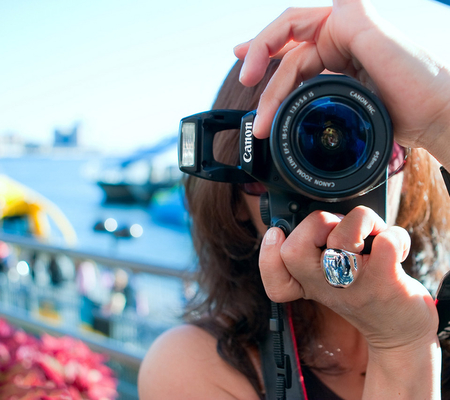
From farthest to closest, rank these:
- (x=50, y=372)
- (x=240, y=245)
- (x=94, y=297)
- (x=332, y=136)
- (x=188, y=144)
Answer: (x=94, y=297)
(x=50, y=372)
(x=240, y=245)
(x=188, y=144)
(x=332, y=136)

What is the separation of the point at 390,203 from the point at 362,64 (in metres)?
0.33

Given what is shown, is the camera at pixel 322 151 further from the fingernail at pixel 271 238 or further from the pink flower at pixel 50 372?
the pink flower at pixel 50 372

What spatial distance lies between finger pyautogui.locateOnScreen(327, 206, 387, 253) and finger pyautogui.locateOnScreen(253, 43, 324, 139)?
0.21 metres

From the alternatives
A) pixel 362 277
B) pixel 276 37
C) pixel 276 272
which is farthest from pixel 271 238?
pixel 276 37

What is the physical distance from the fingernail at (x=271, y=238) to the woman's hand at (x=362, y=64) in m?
0.17

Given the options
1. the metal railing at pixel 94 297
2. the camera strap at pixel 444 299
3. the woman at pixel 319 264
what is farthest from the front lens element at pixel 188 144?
the metal railing at pixel 94 297

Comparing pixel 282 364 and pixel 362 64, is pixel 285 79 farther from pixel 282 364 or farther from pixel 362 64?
pixel 282 364

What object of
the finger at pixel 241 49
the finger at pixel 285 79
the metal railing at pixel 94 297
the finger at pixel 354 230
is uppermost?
the finger at pixel 241 49

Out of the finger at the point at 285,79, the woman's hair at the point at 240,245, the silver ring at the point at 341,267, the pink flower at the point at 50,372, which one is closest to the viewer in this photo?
the silver ring at the point at 341,267

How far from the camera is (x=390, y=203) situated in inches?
37.3

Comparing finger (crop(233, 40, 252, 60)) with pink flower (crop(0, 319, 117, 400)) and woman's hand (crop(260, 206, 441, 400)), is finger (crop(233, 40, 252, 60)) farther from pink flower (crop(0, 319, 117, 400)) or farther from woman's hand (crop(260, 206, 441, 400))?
pink flower (crop(0, 319, 117, 400))

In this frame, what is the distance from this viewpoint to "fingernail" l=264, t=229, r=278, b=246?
76 centimetres

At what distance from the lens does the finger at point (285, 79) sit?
2.57ft

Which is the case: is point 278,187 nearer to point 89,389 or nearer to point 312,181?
point 312,181
